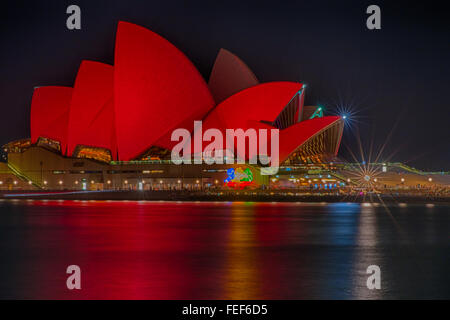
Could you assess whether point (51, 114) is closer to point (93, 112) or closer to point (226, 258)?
point (93, 112)

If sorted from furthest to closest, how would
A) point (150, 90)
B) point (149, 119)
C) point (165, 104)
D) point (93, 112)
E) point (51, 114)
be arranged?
point (51, 114)
point (93, 112)
point (149, 119)
point (165, 104)
point (150, 90)

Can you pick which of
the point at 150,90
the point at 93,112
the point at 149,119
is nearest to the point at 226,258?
the point at 150,90

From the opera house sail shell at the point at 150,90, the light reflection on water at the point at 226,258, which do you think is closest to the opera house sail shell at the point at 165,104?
the opera house sail shell at the point at 150,90

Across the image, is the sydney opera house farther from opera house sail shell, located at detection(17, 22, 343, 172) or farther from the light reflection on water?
the light reflection on water

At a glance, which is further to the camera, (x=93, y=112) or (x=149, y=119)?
(x=93, y=112)

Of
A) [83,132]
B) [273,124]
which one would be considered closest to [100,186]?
[83,132]

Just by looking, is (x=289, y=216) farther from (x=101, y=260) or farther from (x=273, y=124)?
(x=273, y=124)

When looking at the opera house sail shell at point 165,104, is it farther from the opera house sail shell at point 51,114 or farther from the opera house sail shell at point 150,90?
the opera house sail shell at point 51,114
